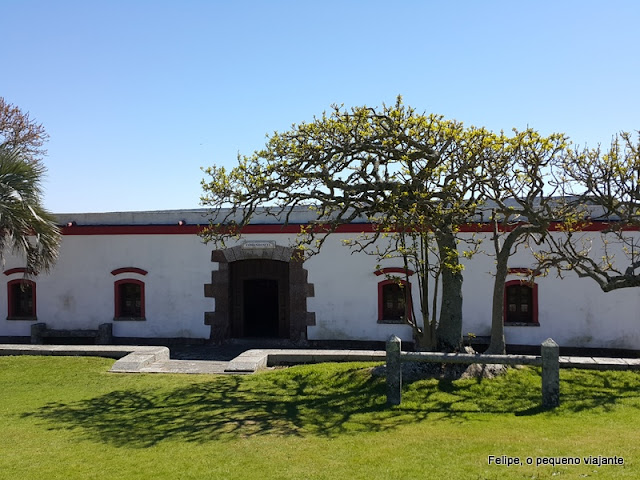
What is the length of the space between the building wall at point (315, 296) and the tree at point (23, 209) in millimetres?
2414

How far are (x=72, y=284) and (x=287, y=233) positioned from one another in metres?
6.31

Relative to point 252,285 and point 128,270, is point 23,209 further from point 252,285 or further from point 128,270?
point 252,285

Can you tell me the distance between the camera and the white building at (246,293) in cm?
1509

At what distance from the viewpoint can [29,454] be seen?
7160 millimetres

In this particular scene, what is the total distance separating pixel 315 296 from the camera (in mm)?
16203

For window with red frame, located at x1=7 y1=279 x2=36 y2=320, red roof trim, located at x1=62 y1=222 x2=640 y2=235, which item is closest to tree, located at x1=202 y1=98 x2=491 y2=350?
red roof trim, located at x1=62 y1=222 x2=640 y2=235

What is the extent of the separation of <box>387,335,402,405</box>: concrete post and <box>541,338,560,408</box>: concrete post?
2050 millimetres

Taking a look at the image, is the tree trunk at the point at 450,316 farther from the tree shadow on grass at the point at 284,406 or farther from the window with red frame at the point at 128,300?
the window with red frame at the point at 128,300

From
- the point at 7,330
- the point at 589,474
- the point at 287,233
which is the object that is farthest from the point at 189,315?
the point at 589,474

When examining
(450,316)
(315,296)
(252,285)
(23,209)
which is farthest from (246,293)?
(450,316)

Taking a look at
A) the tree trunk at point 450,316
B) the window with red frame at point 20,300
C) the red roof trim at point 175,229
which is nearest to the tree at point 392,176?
the tree trunk at point 450,316

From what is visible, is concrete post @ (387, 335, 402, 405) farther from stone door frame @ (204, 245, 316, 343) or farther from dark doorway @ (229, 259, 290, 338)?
dark doorway @ (229, 259, 290, 338)

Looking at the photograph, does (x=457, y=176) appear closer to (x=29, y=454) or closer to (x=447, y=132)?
(x=447, y=132)

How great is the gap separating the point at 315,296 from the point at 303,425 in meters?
7.93
